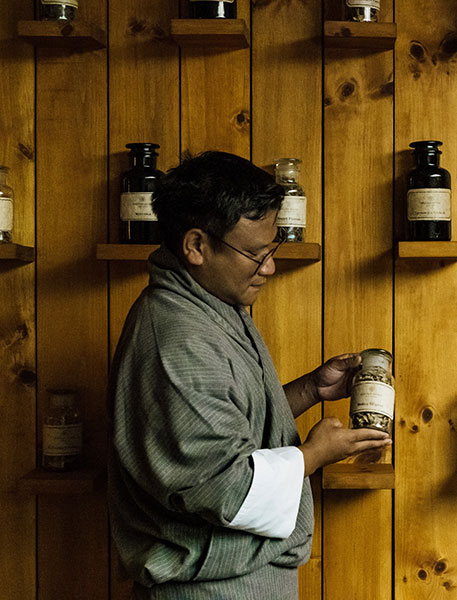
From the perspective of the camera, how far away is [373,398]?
127 cm

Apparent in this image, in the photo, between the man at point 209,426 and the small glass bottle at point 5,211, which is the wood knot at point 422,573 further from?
the small glass bottle at point 5,211

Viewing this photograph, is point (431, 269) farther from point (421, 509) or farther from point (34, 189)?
point (34, 189)

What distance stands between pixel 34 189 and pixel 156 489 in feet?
2.50

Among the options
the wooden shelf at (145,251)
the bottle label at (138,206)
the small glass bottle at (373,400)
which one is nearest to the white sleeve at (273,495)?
the small glass bottle at (373,400)

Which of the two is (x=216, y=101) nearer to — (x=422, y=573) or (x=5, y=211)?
(x=5, y=211)

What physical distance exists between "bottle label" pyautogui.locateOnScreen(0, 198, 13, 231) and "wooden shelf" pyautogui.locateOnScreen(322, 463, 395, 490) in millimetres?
742

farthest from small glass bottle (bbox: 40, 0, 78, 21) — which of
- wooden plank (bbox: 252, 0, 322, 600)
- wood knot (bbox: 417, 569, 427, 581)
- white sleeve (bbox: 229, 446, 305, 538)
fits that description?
wood knot (bbox: 417, 569, 427, 581)

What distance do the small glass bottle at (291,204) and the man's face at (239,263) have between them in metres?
0.25

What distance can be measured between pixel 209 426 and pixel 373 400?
31 centimetres

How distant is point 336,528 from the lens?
5.33 ft

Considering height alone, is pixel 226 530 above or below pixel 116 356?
below

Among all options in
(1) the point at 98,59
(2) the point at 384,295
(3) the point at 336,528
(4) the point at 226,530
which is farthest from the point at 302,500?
(1) the point at 98,59

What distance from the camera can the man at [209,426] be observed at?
109 cm

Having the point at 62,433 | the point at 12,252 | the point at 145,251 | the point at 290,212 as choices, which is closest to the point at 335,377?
the point at 290,212
